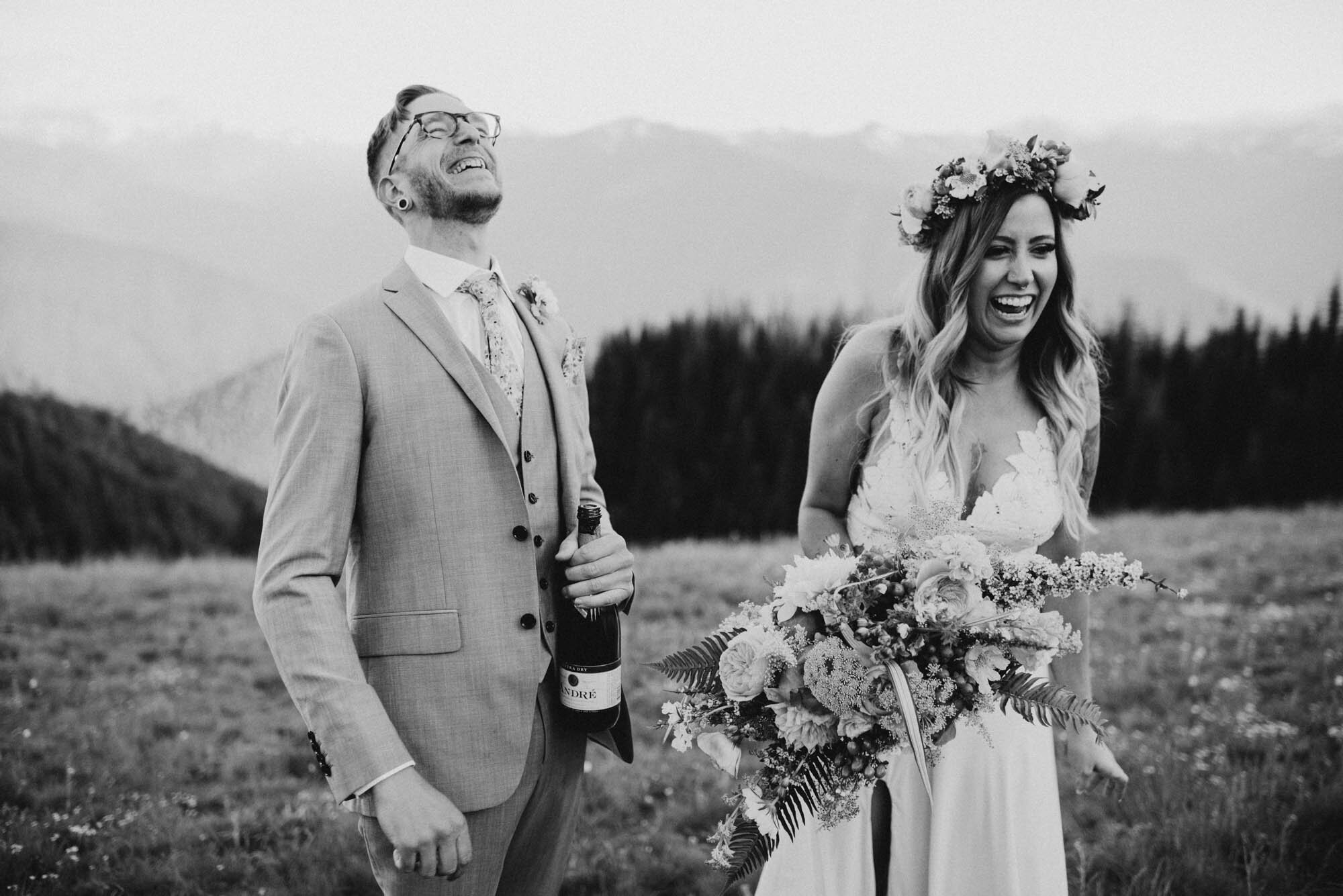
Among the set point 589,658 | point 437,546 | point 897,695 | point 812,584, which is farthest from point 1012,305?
point 437,546

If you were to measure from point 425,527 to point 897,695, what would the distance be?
1.04 metres

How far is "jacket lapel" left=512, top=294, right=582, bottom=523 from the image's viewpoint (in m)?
1.98

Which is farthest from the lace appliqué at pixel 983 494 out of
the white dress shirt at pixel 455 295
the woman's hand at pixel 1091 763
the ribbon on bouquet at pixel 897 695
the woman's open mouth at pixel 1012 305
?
the white dress shirt at pixel 455 295

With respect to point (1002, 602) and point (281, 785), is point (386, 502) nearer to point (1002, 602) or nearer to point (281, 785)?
point (1002, 602)

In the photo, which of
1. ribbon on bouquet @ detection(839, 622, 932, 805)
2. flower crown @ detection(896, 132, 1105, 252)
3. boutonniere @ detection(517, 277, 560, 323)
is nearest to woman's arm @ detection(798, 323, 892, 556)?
flower crown @ detection(896, 132, 1105, 252)

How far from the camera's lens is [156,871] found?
3184mm

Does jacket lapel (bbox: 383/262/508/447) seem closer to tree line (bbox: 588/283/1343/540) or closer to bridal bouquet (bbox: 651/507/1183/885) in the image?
bridal bouquet (bbox: 651/507/1183/885)

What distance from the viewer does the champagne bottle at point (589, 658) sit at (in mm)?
1917

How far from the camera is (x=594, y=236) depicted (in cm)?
909

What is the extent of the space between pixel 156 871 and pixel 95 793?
888 millimetres

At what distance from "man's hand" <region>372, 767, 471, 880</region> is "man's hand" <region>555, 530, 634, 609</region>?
50cm

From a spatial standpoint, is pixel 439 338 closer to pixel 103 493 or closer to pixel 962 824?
pixel 962 824

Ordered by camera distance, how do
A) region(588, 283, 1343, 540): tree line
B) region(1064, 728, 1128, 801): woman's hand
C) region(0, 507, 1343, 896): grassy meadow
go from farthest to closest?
region(588, 283, 1343, 540): tree line
region(0, 507, 1343, 896): grassy meadow
region(1064, 728, 1128, 801): woman's hand

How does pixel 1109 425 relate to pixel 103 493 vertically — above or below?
above
